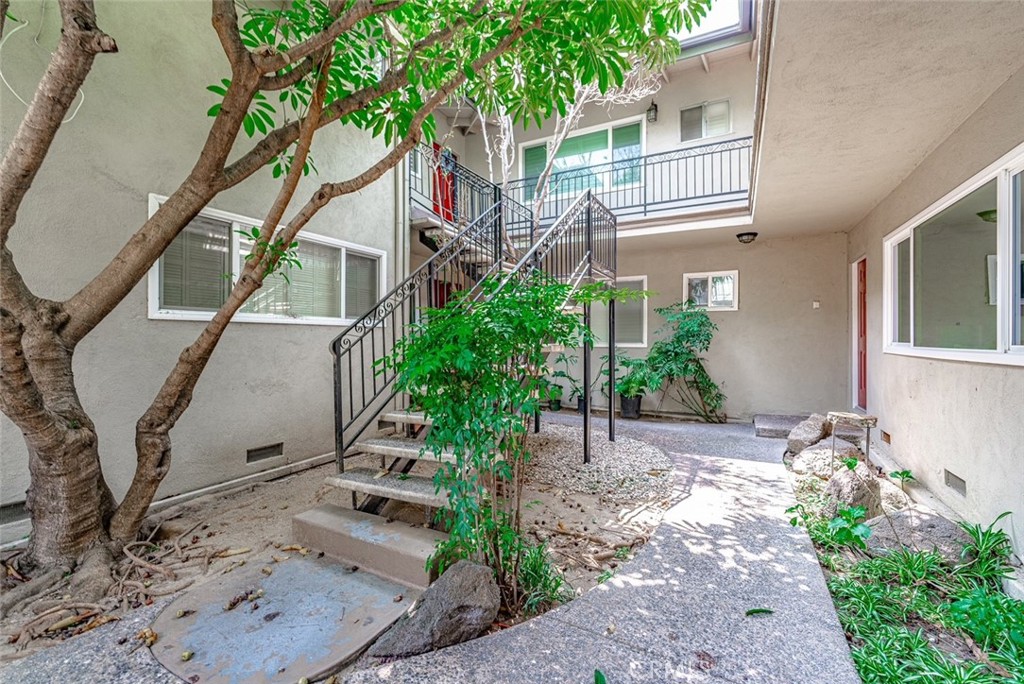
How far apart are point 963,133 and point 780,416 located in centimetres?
457

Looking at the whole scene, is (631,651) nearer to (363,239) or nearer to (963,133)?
(963,133)

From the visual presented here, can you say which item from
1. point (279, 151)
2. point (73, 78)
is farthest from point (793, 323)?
point (73, 78)

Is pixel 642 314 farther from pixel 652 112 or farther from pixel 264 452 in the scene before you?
pixel 264 452

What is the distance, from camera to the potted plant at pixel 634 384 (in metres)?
7.28

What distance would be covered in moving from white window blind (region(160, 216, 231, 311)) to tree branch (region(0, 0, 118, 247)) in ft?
4.61

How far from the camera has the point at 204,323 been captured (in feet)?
12.7

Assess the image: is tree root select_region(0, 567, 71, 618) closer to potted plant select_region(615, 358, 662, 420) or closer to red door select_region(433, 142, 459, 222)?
red door select_region(433, 142, 459, 222)

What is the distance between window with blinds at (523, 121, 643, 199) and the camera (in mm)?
8461

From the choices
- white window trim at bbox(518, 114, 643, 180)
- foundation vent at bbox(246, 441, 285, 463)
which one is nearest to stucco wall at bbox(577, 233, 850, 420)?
white window trim at bbox(518, 114, 643, 180)

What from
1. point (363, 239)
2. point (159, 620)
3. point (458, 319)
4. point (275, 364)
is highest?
point (363, 239)

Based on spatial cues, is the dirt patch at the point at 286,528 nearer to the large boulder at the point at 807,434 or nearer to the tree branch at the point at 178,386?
the tree branch at the point at 178,386

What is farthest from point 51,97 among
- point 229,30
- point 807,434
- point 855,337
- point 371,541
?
point 855,337

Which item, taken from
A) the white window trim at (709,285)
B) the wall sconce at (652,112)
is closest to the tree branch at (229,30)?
the white window trim at (709,285)

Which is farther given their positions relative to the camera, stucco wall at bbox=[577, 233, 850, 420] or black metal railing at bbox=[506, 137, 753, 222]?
black metal railing at bbox=[506, 137, 753, 222]
